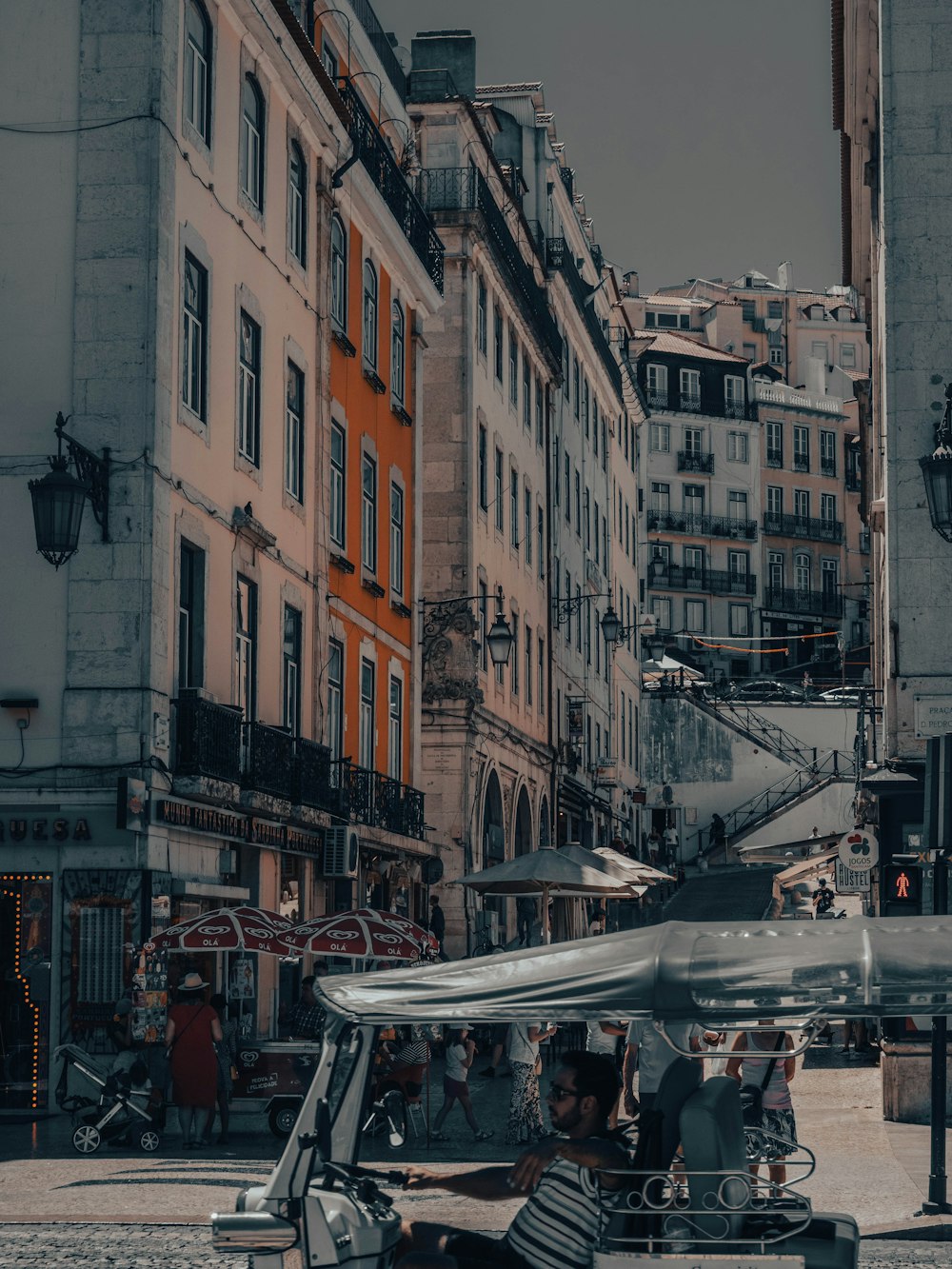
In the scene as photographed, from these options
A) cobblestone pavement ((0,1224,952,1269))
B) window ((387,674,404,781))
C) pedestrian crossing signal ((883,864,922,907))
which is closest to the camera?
cobblestone pavement ((0,1224,952,1269))

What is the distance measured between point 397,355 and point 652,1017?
28550mm

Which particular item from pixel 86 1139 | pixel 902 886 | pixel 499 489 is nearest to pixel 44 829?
pixel 86 1139

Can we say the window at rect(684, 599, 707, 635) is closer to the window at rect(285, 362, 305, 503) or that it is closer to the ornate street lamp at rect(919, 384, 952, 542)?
the window at rect(285, 362, 305, 503)

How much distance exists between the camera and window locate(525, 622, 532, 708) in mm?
46469

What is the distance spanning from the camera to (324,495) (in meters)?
29.4

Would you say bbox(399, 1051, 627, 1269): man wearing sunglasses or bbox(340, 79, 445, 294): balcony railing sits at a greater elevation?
bbox(340, 79, 445, 294): balcony railing

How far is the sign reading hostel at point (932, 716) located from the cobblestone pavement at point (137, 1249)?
8.75 metres

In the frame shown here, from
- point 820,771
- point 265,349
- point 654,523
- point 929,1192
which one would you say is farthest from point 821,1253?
point 654,523

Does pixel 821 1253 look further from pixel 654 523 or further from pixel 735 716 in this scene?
pixel 654 523

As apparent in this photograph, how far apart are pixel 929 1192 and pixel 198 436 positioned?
12.5 m

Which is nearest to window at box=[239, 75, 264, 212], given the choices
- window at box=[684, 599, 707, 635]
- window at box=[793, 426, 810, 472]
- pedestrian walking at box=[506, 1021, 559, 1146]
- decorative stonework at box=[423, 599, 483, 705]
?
pedestrian walking at box=[506, 1021, 559, 1146]

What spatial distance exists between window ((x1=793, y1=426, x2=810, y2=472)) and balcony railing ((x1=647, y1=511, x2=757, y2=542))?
4.99 metres

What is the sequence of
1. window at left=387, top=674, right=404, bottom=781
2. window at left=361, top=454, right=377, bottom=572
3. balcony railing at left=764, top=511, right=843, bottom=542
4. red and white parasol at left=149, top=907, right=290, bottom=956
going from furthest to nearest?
balcony railing at left=764, top=511, right=843, bottom=542
window at left=387, top=674, right=404, bottom=781
window at left=361, top=454, right=377, bottom=572
red and white parasol at left=149, top=907, right=290, bottom=956

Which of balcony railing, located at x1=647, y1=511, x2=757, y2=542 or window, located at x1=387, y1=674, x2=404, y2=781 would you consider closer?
window, located at x1=387, y1=674, x2=404, y2=781
